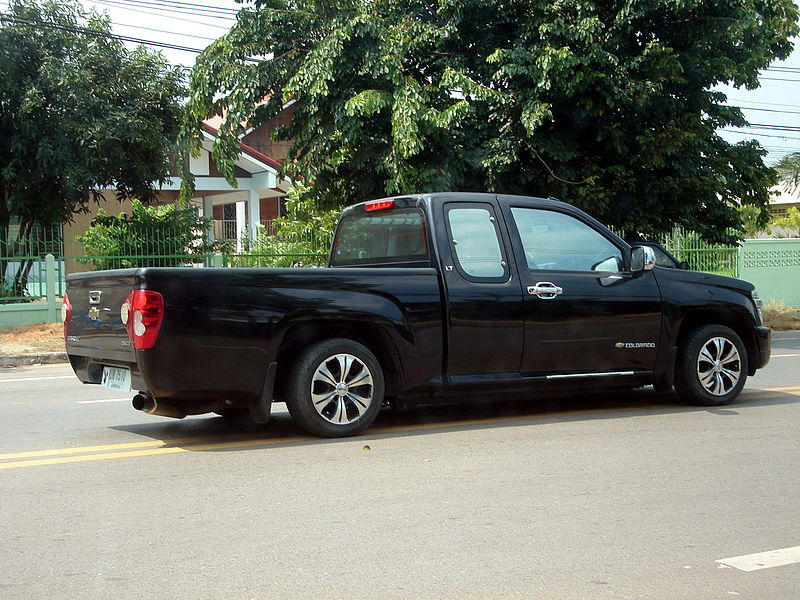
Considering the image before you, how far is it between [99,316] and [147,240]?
38.4 feet

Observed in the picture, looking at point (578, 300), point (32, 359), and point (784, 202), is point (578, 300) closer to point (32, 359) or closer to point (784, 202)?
point (32, 359)

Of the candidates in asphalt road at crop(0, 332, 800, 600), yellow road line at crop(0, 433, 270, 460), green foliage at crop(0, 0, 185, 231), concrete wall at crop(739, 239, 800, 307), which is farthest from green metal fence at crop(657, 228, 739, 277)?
yellow road line at crop(0, 433, 270, 460)

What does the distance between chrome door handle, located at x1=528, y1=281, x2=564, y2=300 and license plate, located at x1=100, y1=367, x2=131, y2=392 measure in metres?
3.09

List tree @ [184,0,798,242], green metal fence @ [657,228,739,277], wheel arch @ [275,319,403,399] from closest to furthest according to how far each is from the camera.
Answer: wheel arch @ [275,319,403,399] < tree @ [184,0,798,242] < green metal fence @ [657,228,739,277]

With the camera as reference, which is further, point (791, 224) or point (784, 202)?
point (784, 202)

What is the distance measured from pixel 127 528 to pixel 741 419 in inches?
204

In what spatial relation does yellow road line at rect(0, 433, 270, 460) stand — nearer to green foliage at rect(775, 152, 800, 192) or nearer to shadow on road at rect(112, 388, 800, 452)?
shadow on road at rect(112, 388, 800, 452)

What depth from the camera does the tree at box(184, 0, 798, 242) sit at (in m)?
15.5

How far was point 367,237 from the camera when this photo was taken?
8.38 m

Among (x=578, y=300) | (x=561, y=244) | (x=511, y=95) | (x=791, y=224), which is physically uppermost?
(x=511, y=95)

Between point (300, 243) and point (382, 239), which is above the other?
point (300, 243)

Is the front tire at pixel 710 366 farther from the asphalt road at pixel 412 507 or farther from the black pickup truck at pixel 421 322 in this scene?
the asphalt road at pixel 412 507

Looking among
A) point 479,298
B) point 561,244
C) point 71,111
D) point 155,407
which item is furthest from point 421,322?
point 71,111

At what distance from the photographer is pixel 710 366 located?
28.0ft
